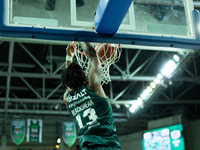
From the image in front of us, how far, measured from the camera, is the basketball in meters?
4.31

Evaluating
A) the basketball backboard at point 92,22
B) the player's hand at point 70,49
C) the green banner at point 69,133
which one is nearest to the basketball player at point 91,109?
the basketball backboard at point 92,22

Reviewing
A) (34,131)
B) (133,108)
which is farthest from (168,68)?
(34,131)

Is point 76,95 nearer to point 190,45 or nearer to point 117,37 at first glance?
point 117,37

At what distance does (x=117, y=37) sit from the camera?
3.46 metres

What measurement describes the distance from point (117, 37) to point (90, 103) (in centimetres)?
99

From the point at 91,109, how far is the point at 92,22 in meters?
1.15

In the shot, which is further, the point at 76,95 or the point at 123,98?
the point at 123,98

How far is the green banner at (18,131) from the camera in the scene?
50.6 ft

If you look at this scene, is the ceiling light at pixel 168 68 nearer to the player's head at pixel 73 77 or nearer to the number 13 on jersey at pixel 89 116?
the player's head at pixel 73 77

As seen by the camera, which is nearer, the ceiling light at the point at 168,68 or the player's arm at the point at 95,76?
the player's arm at the point at 95,76

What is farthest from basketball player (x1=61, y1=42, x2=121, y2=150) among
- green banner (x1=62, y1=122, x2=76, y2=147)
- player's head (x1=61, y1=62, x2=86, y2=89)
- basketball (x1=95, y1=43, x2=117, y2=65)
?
green banner (x1=62, y1=122, x2=76, y2=147)

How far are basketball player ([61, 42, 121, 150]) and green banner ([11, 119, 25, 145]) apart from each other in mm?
13281

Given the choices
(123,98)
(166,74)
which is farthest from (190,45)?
(123,98)

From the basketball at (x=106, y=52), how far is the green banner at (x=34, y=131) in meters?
11.9
